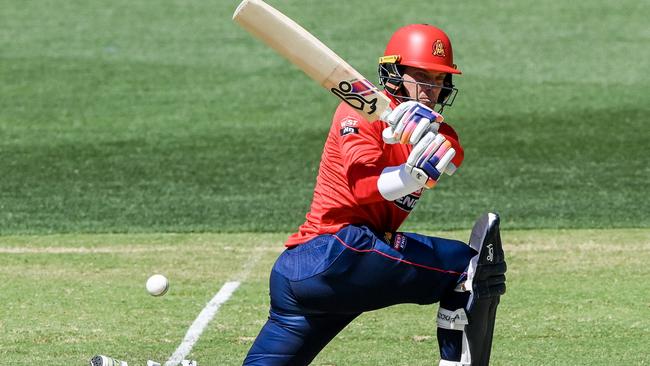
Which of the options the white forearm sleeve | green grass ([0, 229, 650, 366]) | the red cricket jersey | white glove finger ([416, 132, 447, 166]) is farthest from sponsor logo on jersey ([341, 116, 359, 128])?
green grass ([0, 229, 650, 366])

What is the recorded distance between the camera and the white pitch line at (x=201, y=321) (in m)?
7.34

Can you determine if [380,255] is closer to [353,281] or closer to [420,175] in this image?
[353,281]

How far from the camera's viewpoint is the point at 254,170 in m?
14.1

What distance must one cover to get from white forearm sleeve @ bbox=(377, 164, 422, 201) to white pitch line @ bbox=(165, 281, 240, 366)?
252 cm

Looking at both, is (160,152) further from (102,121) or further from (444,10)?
(444,10)

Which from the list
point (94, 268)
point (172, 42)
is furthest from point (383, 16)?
point (94, 268)

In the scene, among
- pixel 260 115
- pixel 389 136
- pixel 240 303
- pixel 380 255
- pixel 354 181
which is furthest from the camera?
pixel 260 115

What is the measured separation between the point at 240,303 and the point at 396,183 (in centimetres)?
382

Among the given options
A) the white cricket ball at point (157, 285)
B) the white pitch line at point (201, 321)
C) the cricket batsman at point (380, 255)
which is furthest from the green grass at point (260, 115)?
the cricket batsman at point (380, 255)

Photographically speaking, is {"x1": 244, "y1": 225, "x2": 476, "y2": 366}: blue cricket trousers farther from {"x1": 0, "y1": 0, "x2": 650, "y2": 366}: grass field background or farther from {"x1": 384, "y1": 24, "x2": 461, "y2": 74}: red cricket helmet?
{"x1": 0, "y1": 0, "x2": 650, "y2": 366}: grass field background

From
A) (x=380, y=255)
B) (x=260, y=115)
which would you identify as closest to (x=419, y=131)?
(x=380, y=255)

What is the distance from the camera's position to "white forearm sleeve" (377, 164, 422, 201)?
5152mm

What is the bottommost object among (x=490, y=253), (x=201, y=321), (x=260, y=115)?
(x=260, y=115)

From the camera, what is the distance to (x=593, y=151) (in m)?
14.7
